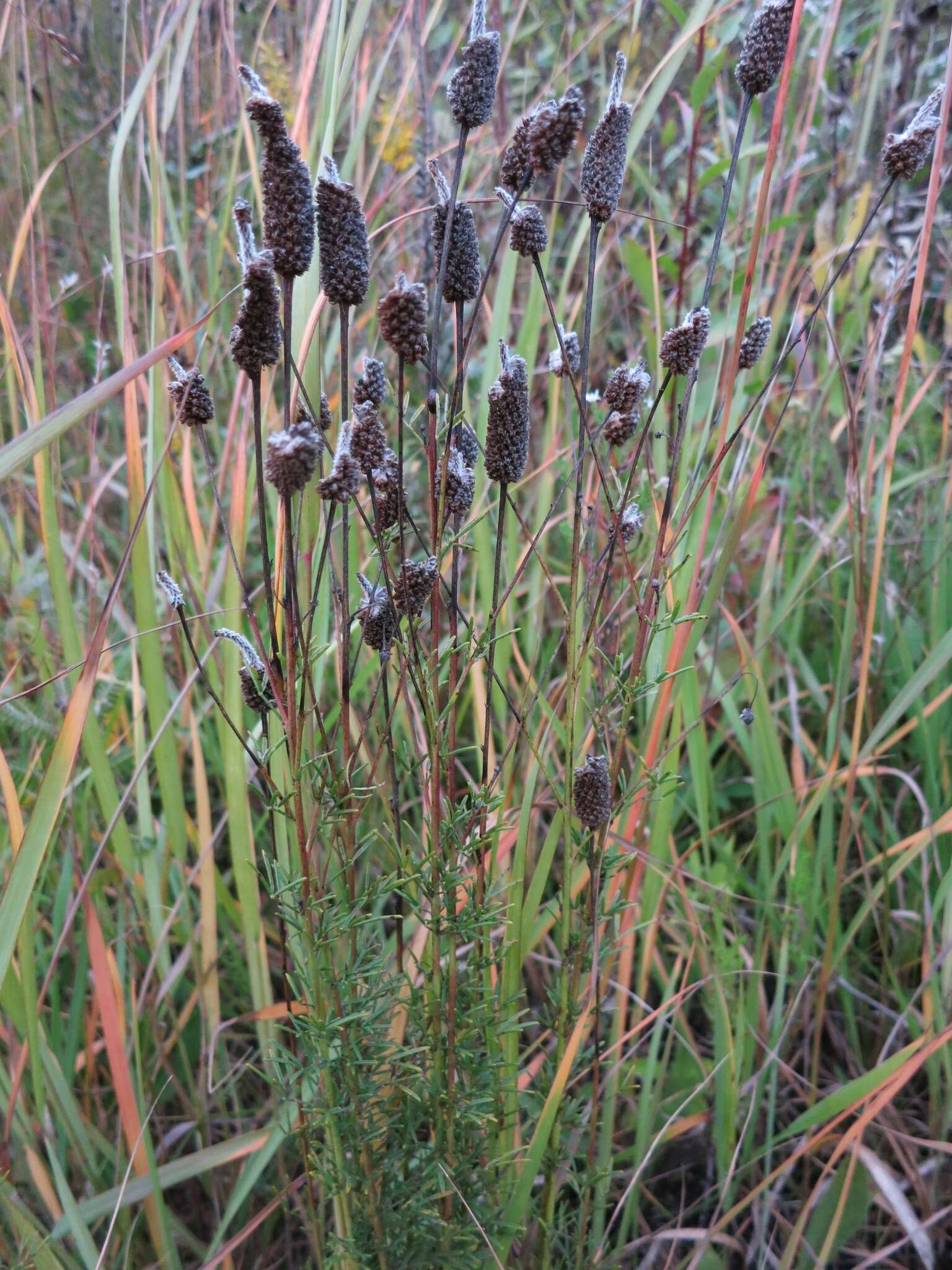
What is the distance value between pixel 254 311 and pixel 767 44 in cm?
44

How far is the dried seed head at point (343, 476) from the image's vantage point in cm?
57

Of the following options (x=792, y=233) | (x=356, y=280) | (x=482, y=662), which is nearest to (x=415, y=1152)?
(x=482, y=662)

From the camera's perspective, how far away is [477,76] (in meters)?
0.60

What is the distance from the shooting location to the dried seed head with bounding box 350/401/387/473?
25.2 inches

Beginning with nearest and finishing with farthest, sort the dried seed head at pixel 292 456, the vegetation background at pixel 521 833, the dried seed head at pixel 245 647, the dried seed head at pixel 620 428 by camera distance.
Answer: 1. the dried seed head at pixel 292 456
2. the dried seed head at pixel 245 647
3. the dried seed head at pixel 620 428
4. the vegetation background at pixel 521 833

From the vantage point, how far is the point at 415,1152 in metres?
0.87

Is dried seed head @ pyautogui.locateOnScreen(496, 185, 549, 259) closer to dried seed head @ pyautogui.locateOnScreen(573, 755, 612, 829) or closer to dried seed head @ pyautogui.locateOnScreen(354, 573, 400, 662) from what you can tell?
dried seed head @ pyautogui.locateOnScreen(354, 573, 400, 662)

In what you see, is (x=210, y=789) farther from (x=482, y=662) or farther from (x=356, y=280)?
(x=356, y=280)

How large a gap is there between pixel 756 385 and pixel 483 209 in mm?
1087

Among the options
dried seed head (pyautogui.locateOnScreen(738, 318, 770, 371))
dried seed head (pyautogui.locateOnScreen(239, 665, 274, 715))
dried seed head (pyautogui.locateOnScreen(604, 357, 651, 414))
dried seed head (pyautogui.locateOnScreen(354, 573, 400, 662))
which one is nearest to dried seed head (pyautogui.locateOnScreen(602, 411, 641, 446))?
dried seed head (pyautogui.locateOnScreen(604, 357, 651, 414))

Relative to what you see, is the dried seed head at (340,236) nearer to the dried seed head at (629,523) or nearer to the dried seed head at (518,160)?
the dried seed head at (518,160)

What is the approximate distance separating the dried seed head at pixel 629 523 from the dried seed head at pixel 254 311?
11.5 inches

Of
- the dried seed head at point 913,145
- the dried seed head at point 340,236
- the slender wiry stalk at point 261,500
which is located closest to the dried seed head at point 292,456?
the slender wiry stalk at point 261,500

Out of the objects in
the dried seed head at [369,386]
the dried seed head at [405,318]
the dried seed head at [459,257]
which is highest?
the dried seed head at [459,257]
